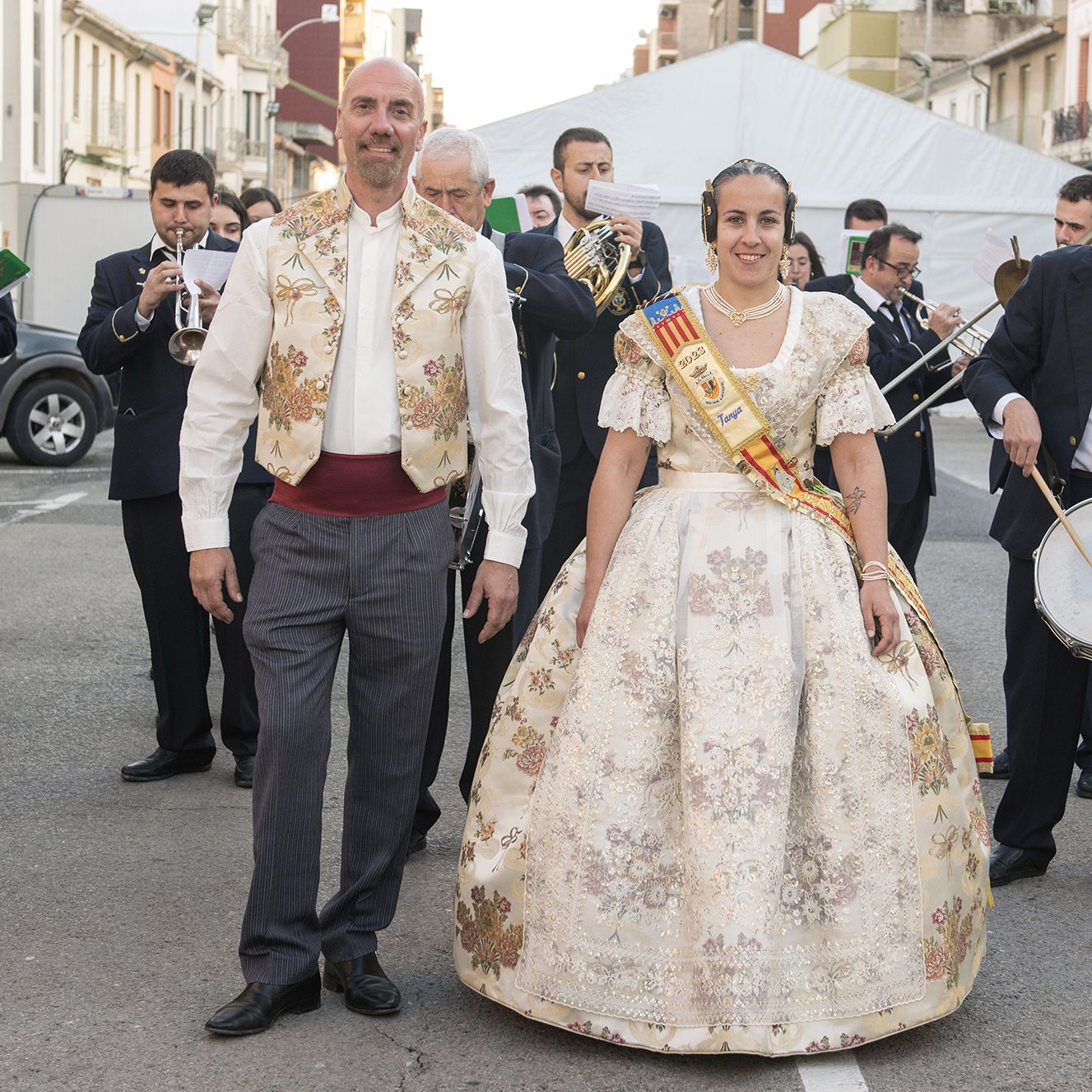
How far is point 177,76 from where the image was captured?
5812 centimetres

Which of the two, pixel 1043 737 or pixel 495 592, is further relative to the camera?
pixel 1043 737

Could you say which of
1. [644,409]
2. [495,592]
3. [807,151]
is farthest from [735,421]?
[807,151]

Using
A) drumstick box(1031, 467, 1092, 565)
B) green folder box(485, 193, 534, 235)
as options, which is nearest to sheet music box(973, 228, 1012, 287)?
drumstick box(1031, 467, 1092, 565)

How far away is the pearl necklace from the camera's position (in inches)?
167

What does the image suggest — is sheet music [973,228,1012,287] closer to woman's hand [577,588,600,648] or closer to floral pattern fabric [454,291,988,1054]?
floral pattern fabric [454,291,988,1054]

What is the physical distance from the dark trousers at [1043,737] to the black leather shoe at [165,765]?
8.81ft

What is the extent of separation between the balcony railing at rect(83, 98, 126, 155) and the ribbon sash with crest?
146 feet

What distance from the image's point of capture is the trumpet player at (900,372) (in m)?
7.63

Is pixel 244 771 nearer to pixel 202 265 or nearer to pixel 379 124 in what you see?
pixel 202 265

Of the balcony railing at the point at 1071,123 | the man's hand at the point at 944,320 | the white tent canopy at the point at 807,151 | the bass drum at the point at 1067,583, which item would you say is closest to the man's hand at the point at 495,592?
the bass drum at the point at 1067,583

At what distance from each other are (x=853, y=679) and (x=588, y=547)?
689 mm

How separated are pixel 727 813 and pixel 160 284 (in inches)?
111

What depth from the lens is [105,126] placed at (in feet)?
156

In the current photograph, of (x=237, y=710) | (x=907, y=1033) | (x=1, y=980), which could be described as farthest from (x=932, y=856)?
(x=237, y=710)
